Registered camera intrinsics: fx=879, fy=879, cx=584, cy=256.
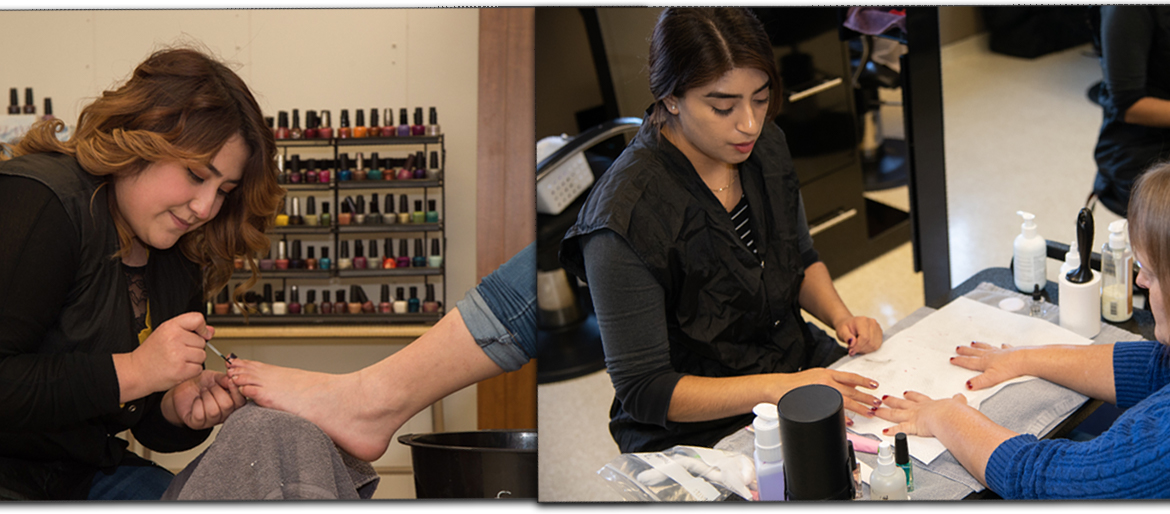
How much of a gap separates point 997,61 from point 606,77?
743 millimetres

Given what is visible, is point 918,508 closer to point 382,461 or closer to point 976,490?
point 976,490

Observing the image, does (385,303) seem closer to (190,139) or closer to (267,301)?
(267,301)

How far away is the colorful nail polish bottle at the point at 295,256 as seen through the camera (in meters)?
1.42

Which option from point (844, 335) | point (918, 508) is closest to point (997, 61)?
point (844, 335)

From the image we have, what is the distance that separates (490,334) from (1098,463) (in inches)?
34.2

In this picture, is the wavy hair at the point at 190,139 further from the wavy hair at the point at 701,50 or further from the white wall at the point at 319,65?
the wavy hair at the point at 701,50

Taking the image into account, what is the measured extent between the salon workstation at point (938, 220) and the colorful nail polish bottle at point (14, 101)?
0.81 m

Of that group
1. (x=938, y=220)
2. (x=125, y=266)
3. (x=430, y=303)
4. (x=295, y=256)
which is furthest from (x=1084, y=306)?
(x=125, y=266)

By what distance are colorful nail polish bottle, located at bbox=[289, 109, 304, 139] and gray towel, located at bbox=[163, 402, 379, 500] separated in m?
0.43

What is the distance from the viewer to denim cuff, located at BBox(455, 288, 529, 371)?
141cm

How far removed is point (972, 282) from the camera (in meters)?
1.59

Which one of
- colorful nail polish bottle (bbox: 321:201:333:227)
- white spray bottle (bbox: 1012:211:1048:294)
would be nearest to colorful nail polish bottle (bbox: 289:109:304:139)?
colorful nail polish bottle (bbox: 321:201:333:227)

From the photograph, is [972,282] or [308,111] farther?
[972,282]

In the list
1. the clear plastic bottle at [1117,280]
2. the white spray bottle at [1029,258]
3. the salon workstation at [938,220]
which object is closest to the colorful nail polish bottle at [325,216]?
the salon workstation at [938,220]
